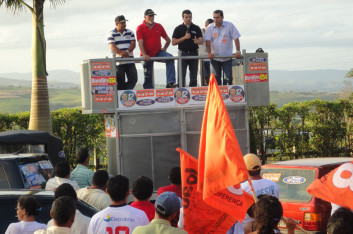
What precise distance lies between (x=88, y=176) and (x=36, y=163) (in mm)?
1403

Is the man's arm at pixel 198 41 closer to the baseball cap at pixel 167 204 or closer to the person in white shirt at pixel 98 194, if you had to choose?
the person in white shirt at pixel 98 194

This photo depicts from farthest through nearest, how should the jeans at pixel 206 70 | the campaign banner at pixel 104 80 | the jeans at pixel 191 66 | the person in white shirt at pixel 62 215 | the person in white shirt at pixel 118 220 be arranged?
the jeans at pixel 206 70 < the jeans at pixel 191 66 < the campaign banner at pixel 104 80 < the person in white shirt at pixel 118 220 < the person in white shirt at pixel 62 215

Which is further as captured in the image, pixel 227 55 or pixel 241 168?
pixel 227 55

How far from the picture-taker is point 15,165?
33.1ft

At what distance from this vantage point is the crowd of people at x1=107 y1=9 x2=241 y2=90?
512 inches

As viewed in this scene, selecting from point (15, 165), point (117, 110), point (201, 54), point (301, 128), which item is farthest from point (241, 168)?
point (301, 128)

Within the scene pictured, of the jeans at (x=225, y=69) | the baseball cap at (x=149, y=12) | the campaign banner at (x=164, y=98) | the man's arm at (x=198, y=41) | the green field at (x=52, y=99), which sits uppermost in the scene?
the baseball cap at (x=149, y=12)

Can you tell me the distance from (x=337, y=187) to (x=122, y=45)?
7.22m

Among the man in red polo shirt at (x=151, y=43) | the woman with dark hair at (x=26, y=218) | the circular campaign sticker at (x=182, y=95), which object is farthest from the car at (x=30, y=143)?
the woman with dark hair at (x=26, y=218)

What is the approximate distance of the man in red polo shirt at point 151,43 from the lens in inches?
515

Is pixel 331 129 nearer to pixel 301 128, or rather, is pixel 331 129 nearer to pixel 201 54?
pixel 301 128

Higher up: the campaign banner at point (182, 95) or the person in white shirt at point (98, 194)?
the campaign banner at point (182, 95)

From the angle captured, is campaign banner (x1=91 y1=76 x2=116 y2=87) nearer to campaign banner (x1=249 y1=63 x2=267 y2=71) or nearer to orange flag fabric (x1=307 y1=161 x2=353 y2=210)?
campaign banner (x1=249 y1=63 x2=267 y2=71)

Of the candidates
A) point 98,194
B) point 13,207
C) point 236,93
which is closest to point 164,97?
point 236,93
